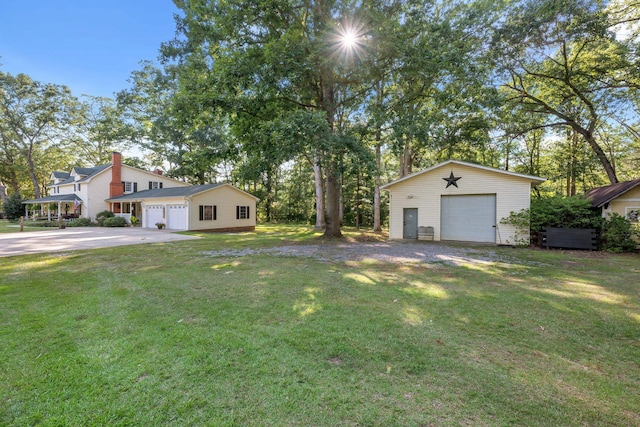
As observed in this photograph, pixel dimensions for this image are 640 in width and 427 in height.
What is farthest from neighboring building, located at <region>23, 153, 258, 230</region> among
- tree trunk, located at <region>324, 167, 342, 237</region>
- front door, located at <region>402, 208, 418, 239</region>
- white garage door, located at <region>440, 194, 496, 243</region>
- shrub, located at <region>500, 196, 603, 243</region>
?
shrub, located at <region>500, 196, 603, 243</region>

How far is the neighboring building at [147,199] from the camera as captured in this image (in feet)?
64.7

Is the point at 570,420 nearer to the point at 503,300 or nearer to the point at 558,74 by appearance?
the point at 503,300

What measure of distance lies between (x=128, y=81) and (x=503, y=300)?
37.3m

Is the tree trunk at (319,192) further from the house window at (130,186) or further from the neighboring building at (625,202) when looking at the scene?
the house window at (130,186)

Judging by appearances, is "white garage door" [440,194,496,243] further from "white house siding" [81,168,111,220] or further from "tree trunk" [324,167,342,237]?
"white house siding" [81,168,111,220]

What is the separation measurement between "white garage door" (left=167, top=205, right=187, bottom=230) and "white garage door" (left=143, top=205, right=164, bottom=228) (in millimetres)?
1126

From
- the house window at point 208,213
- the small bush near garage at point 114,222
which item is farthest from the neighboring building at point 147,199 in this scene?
the small bush near garage at point 114,222

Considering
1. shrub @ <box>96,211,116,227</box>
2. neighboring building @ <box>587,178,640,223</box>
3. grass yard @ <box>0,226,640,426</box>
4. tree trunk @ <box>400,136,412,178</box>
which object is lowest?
grass yard @ <box>0,226,640,426</box>

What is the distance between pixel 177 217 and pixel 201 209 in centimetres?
202

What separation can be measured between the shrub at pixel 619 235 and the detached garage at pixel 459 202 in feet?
8.66

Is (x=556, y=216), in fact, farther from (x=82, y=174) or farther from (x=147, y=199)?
(x=82, y=174)

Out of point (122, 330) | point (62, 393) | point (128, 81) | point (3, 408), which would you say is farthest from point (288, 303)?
point (128, 81)

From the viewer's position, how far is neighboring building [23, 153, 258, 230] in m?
19.7

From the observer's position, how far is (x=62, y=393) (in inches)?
87.7
